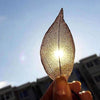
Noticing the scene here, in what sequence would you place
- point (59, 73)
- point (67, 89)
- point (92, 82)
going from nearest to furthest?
point (67, 89) → point (59, 73) → point (92, 82)

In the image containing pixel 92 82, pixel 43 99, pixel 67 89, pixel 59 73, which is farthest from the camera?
pixel 92 82

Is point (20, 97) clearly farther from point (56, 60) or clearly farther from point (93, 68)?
point (56, 60)

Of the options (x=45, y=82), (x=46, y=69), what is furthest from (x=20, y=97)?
(x=46, y=69)

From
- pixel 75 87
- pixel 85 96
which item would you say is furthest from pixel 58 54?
pixel 85 96

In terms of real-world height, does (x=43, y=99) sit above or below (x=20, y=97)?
above

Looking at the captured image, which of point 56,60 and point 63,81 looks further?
point 56,60

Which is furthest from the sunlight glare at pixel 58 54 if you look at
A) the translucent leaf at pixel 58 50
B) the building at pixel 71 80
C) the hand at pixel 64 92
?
the building at pixel 71 80

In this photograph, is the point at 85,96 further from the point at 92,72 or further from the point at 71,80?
the point at 92,72
